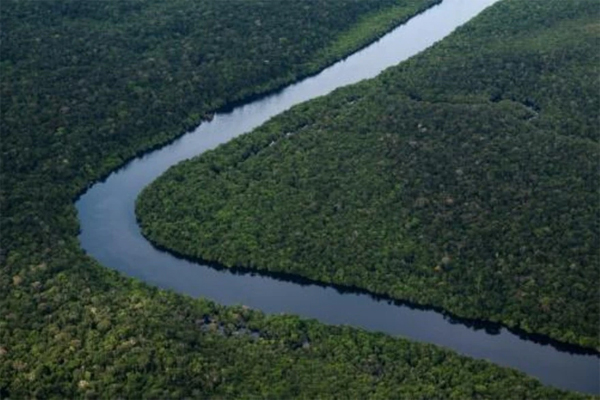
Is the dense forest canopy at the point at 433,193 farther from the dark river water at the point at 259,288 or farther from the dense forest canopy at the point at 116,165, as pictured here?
the dense forest canopy at the point at 116,165

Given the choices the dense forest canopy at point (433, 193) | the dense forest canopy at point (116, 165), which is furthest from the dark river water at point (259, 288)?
the dense forest canopy at point (116, 165)

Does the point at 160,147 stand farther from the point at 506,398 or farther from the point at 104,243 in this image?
the point at 506,398

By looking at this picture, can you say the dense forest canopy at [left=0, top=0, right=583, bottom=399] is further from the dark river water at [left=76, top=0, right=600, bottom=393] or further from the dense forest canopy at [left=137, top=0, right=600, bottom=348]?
the dense forest canopy at [left=137, top=0, right=600, bottom=348]

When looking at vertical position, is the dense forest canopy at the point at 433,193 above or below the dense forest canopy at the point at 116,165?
below

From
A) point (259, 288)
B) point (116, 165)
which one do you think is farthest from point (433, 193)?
point (116, 165)

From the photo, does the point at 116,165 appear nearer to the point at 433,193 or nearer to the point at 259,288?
the point at 259,288

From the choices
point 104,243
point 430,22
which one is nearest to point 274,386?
point 104,243
